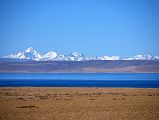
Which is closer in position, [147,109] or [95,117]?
[95,117]

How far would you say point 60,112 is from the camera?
30531 mm

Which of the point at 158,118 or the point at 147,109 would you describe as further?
the point at 147,109

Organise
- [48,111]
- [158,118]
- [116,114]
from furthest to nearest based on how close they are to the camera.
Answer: [48,111]
[116,114]
[158,118]

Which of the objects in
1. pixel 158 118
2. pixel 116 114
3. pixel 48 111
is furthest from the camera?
pixel 48 111

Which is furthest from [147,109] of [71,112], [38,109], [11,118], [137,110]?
[11,118]

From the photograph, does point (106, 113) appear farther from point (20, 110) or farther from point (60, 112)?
point (20, 110)

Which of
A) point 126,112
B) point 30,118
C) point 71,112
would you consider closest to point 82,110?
point 71,112

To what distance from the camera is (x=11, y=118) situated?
27.0 m

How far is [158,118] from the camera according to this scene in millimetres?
26406

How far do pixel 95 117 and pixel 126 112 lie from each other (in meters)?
3.69

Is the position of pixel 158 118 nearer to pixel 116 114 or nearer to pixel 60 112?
pixel 116 114

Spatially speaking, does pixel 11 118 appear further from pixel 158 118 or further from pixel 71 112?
pixel 158 118

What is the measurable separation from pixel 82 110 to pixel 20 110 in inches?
193

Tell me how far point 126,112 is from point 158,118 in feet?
13.5
